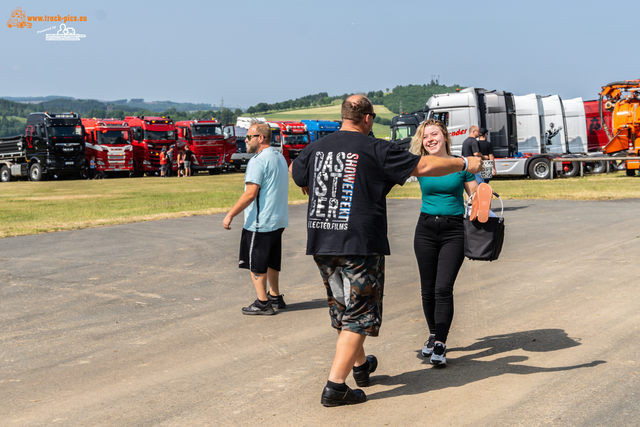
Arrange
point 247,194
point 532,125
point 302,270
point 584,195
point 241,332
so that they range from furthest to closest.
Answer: point 532,125 → point 584,195 → point 302,270 → point 247,194 → point 241,332

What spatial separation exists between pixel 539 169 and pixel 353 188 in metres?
26.6

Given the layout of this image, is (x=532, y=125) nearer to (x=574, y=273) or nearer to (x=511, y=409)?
(x=574, y=273)

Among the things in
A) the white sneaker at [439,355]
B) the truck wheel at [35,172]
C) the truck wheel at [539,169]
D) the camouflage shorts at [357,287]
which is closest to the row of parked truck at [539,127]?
the truck wheel at [539,169]

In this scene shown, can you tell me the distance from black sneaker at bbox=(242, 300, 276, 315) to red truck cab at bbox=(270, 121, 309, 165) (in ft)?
125

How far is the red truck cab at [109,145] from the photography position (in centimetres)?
3925

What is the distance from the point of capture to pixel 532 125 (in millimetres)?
30109

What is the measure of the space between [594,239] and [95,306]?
25.7 feet

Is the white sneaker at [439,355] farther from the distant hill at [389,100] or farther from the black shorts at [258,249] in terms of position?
the distant hill at [389,100]

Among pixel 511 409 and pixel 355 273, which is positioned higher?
pixel 355 273

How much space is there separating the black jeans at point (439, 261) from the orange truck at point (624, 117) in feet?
81.2

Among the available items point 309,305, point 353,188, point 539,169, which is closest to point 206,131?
point 539,169

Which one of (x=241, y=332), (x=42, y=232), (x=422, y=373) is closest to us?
(x=422, y=373)

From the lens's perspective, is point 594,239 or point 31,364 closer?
point 31,364

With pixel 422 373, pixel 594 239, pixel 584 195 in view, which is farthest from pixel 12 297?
pixel 584 195
